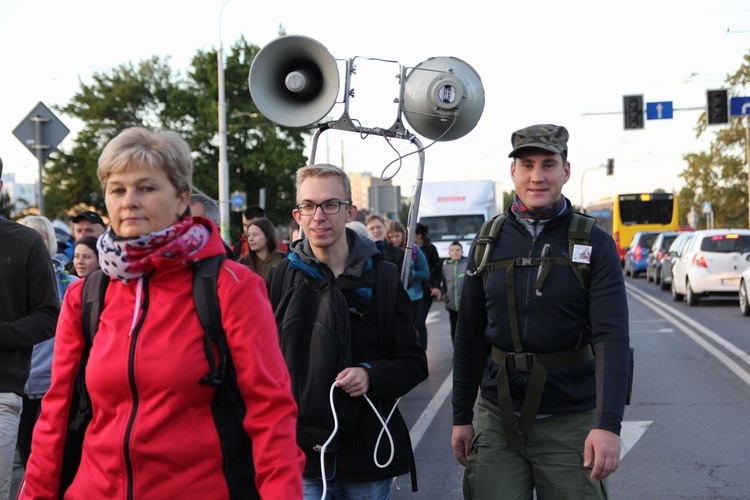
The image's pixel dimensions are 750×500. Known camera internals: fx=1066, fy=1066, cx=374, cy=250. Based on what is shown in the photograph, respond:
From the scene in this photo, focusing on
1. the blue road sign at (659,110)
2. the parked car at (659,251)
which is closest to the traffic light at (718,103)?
the blue road sign at (659,110)

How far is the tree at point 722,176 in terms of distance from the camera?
172 ft

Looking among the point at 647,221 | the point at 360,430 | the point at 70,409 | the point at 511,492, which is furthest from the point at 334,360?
the point at 647,221

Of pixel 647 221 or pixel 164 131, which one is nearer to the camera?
pixel 164 131

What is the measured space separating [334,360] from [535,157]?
105cm

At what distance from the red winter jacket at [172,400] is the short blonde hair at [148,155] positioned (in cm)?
22

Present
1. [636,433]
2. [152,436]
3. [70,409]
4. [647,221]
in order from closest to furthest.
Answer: [152,436]
[70,409]
[636,433]
[647,221]

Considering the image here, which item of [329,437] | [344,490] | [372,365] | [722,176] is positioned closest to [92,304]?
[329,437]

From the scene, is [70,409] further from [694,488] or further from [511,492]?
[694,488]

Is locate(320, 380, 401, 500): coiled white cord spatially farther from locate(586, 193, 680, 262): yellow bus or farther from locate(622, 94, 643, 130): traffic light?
locate(586, 193, 680, 262): yellow bus

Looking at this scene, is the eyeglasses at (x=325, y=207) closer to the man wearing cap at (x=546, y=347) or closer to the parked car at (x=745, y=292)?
the man wearing cap at (x=546, y=347)

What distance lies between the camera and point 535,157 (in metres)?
3.86

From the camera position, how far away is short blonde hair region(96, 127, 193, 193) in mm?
2645

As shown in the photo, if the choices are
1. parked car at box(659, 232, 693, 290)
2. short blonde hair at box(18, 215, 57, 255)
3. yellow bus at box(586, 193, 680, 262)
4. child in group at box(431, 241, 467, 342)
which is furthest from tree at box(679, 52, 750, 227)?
short blonde hair at box(18, 215, 57, 255)

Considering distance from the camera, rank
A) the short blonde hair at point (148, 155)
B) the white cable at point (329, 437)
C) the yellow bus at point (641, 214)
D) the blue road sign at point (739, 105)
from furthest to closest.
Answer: the yellow bus at point (641, 214), the blue road sign at point (739, 105), the white cable at point (329, 437), the short blonde hair at point (148, 155)
